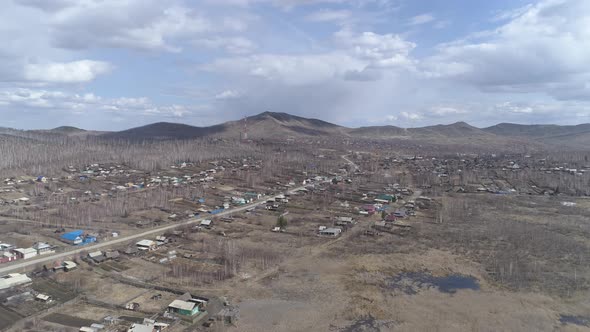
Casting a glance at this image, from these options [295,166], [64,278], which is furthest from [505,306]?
[295,166]

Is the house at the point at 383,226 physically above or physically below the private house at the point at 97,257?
above

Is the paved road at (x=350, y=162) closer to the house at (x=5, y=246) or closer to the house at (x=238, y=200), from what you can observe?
the house at (x=238, y=200)

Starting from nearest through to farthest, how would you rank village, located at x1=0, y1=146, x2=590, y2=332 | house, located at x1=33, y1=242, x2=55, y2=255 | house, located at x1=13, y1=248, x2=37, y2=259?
village, located at x1=0, y1=146, x2=590, y2=332
house, located at x1=13, y1=248, x2=37, y2=259
house, located at x1=33, y1=242, x2=55, y2=255

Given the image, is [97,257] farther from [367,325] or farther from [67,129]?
[67,129]

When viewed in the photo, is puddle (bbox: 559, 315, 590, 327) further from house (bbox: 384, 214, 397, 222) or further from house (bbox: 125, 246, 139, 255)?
house (bbox: 125, 246, 139, 255)

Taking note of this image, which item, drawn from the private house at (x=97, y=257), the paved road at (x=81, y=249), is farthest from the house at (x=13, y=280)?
the private house at (x=97, y=257)

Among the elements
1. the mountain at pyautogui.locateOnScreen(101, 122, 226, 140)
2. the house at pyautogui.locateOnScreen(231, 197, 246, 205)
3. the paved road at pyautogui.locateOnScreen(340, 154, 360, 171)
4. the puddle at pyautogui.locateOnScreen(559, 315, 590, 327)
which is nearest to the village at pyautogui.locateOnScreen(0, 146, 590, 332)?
the house at pyautogui.locateOnScreen(231, 197, 246, 205)

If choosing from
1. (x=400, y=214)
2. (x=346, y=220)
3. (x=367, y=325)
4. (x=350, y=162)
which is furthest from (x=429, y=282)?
(x=350, y=162)
